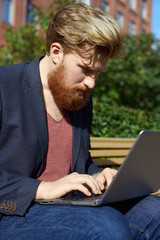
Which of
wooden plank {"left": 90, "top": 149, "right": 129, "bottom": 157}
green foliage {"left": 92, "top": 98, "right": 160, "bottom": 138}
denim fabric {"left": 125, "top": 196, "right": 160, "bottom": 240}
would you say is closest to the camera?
denim fabric {"left": 125, "top": 196, "right": 160, "bottom": 240}

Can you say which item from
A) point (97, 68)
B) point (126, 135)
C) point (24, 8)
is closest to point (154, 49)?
point (126, 135)

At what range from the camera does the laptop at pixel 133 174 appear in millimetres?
1506

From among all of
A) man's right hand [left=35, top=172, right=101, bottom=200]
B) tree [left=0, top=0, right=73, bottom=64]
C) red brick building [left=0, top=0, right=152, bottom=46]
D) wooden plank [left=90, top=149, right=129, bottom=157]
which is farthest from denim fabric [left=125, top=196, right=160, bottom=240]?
red brick building [left=0, top=0, right=152, bottom=46]

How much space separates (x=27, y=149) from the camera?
1.81m

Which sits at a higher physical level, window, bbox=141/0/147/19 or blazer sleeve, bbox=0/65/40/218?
window, bbox=141/0/147/19

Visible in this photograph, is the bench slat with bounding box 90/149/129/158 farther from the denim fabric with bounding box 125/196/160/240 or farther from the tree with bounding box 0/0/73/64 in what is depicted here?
the tree with bounding box 0/0/73/64

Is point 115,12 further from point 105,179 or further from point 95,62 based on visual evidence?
point 105,179

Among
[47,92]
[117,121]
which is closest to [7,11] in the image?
[117,121]

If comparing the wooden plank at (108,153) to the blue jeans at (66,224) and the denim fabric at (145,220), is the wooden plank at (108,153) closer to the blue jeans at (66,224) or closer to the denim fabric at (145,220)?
the denim fabric at (145,220)

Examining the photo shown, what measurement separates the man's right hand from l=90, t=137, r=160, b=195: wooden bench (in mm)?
1361

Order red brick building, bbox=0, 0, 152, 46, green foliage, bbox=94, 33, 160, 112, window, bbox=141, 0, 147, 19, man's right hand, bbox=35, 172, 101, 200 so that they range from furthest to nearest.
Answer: window, bbox=141, 0, 147, 19, red brick building, bbox=0, 0, 152, 46, green foliage, bbox=94, 33, 160, 112, man's right hand, bbox=35, 172, 101, 200

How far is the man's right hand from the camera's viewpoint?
163cm

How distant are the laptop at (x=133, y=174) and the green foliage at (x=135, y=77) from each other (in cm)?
464

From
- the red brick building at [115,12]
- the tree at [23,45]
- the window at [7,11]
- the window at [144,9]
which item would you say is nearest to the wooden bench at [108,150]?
the tree at [23,45]
